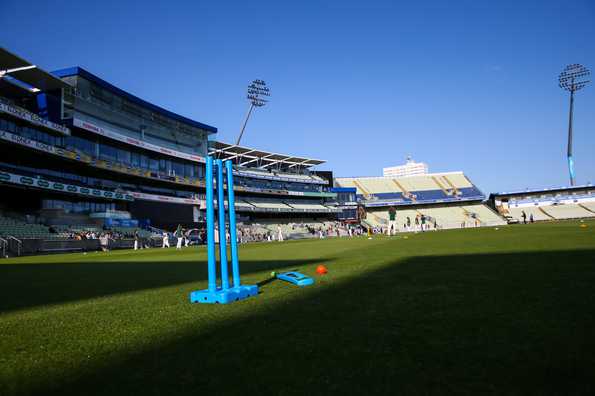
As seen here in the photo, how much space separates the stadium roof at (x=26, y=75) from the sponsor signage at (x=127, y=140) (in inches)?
159

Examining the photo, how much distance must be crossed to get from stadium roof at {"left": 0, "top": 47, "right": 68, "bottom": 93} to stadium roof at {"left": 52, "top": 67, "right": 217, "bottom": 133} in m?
2.97

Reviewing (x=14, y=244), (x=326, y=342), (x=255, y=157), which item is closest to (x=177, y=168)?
(x=255, y=157)

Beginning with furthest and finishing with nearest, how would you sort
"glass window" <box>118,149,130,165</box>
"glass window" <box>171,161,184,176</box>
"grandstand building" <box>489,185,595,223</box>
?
"grandstand building" <box>489,185,595,223</box> < "glass window" <box>171,161,184,176</box> < "glass window" <box>118,149,130,165</box>

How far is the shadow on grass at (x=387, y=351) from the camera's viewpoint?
2242 millimetres

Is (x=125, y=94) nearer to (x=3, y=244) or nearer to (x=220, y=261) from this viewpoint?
(x=3, y=244)

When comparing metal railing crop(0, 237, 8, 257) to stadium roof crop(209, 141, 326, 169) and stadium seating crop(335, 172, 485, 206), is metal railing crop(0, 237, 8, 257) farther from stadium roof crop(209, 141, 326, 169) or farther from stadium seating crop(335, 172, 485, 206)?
stadium seating crop(335, 172, 485, 206)

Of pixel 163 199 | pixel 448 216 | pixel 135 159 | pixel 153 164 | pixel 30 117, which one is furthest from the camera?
pixel 448 216

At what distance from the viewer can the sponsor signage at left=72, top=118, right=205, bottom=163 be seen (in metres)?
40.4

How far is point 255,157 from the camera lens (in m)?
75.8

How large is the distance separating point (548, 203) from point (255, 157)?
6415 centimetres

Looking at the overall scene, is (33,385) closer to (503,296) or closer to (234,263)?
(234,263)

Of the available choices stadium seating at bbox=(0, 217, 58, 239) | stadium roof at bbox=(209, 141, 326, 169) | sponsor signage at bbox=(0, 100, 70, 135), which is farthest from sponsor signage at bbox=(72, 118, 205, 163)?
stadium seating at bbox=(0, 217, 58, 239)

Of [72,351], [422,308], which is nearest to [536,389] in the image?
[422,308]

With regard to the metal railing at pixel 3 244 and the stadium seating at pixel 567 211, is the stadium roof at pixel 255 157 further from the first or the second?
the stadium seating at pixel 567 211
